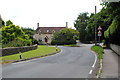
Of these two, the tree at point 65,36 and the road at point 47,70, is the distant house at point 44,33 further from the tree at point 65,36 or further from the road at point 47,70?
the road at point 47,70

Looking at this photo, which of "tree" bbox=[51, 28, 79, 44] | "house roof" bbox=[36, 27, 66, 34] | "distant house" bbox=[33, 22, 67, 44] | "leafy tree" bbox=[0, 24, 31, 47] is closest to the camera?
"leafy tree" bbox=[0, 24, 31, 47]

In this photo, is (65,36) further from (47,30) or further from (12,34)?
(12,34)

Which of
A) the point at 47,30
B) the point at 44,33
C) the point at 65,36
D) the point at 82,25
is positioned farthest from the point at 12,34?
the point at 47,30

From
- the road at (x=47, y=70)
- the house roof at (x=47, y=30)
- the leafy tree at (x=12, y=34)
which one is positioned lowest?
the road at (x=47, y=70)

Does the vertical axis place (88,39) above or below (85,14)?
below

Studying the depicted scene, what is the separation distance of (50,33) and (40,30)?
500cm

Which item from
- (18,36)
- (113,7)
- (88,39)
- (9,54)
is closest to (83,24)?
(88,39)

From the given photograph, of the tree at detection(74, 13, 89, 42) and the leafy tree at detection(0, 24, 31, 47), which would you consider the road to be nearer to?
the leafy tree at detection(0, 24, 31, 47)

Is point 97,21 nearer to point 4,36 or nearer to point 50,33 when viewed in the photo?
point 4,36

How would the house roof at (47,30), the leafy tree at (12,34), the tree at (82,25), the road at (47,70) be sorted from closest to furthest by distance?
the road at (47,70) → the leafy tree at (12,34) → the tree at (82,25) → the house roof at (47,30)

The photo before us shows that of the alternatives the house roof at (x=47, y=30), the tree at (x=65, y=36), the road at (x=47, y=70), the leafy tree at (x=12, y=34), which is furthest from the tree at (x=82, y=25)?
the road at (x=47, y=70)

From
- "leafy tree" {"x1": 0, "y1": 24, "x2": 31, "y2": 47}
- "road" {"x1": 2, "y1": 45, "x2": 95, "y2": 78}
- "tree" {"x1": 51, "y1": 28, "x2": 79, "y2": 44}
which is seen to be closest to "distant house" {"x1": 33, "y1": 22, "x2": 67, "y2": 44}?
"tree" {"x1": 51, "y1": 28, "x2": 79, "y2": 44}

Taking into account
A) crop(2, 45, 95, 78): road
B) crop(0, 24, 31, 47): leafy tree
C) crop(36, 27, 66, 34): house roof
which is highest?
crop(36, 27, 66, 34): house roof

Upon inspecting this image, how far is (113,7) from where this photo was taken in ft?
41.2
